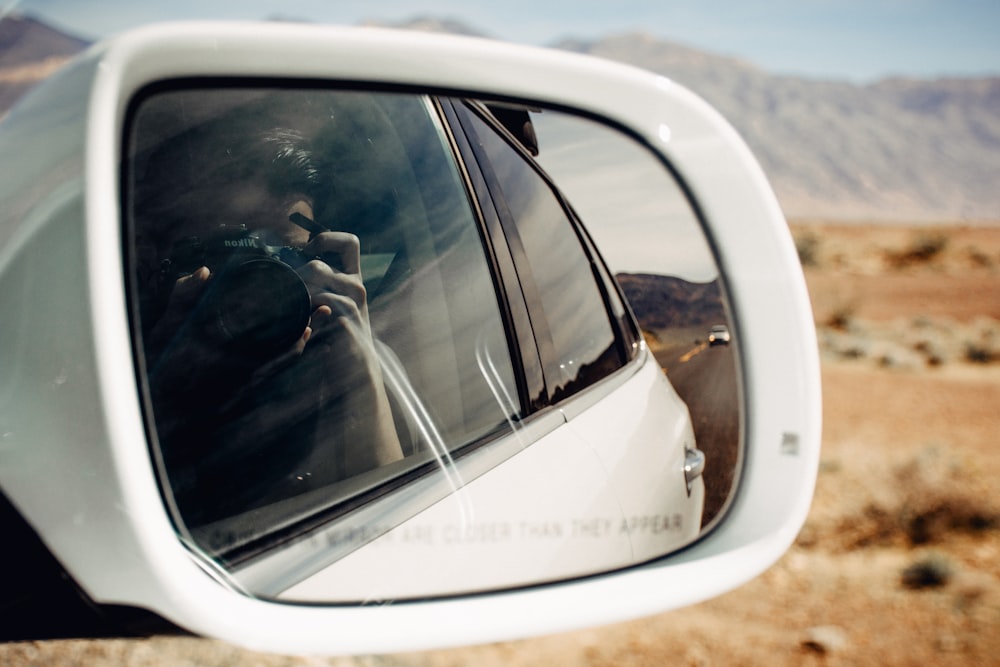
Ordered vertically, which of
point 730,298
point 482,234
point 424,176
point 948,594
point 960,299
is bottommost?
point 960,299

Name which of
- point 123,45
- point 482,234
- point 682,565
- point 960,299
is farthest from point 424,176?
point 960,299

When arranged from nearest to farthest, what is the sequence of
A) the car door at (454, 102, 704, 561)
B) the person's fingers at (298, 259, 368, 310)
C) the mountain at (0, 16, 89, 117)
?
the person's fingers at (298, 259, 368, 310) < the mountain at (0, 16, 89, 117) < the car door at (454, 102, 704, 561)

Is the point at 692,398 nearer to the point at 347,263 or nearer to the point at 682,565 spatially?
the point at 682,565

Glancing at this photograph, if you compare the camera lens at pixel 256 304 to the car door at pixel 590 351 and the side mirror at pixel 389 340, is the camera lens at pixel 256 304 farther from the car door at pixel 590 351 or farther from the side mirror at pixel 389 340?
the car door at pixel 590 351

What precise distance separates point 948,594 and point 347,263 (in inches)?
283

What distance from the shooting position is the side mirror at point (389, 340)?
107 cm

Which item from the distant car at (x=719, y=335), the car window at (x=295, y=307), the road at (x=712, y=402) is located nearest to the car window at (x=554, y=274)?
the car window at (x=295, y=307)

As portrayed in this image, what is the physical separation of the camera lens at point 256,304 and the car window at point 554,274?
764 millimetres

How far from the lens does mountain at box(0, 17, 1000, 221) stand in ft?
446

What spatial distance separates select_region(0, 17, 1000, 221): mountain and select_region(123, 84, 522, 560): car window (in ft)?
371

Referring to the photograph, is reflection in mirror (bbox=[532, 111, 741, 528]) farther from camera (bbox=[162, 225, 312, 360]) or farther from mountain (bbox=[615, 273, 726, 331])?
camera (bbox=[162, 225, 312, 360])

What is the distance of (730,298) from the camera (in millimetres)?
1608

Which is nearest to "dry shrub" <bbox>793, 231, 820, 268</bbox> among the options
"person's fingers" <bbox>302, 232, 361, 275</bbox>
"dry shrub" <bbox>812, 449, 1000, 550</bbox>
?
"dry shrub" <bbox>812, 449, 1000, 550</bbox>

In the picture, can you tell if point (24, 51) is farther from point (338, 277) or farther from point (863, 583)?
point (863, 583)
